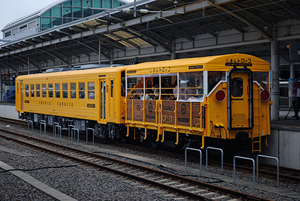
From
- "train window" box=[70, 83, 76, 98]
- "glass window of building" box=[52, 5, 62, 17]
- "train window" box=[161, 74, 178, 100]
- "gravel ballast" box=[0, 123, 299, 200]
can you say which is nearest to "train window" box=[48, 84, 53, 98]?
"train window" box=[70, 83, 76, 98]

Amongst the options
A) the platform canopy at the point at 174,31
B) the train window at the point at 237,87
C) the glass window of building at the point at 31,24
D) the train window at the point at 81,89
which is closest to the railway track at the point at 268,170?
the train window at the point at 237,87

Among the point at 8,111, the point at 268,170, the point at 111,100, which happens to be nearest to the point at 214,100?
the point at 268,170

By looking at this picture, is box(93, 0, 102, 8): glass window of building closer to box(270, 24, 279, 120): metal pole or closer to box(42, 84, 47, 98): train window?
box(42, 84, 47, 98): train window

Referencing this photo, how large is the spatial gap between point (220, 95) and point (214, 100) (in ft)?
0.81

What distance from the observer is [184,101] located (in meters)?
12.7

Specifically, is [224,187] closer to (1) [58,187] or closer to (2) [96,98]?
(1) [58,187]

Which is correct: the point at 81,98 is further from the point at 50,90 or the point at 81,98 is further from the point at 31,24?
the point at 31,24

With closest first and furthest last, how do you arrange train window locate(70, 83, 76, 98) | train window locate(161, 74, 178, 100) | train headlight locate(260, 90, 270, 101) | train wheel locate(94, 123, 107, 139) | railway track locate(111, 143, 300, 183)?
railway track locate(111, 143, 300, 183) < train headlight locate(260, 90, 270, 101) < train window locate(161, 74, 178, 100) < train wheel locate(94, 123, 107, 139) < train window locate(70, 83, 76, 98)

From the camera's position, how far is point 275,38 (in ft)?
57.8

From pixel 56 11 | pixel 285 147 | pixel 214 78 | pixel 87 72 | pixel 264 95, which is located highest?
pixel 56 11

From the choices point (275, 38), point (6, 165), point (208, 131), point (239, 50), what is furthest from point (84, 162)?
point (239, 50)

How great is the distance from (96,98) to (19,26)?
144ft

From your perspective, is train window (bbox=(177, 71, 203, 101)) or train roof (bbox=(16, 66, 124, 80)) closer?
train window (bbox=(177, 71, 203, 101))

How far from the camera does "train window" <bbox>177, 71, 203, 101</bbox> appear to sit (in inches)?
480
